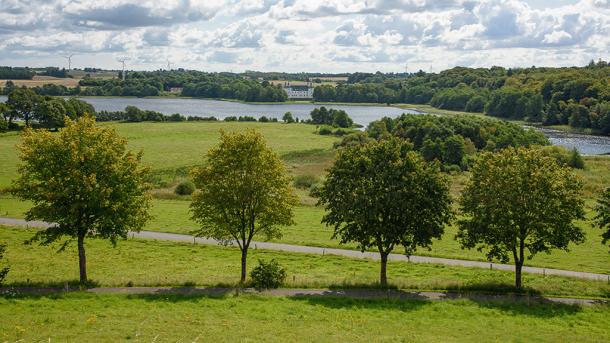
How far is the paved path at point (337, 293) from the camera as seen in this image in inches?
1232

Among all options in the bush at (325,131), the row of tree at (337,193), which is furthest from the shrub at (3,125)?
the row of tree at (337,193)

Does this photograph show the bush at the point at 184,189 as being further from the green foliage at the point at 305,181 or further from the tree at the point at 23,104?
the tree at the point at 23,104

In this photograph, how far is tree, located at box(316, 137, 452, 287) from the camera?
33375mm

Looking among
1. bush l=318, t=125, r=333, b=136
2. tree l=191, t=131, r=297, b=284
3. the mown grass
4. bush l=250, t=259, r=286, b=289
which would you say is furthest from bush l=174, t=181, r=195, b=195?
bush l=318, t=125, r=333, b=136

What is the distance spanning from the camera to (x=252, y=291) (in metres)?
32.2

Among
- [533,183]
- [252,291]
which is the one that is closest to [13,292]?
[252,291]

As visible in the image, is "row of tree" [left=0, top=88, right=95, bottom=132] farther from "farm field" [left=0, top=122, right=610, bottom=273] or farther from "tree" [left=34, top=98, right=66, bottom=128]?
"farm field" [left=0, top=122, right=610, bottom=273]

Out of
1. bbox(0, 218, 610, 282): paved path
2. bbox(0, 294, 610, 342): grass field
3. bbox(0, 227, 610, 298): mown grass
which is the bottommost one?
bbox(0, 218, 610, 282): paved path

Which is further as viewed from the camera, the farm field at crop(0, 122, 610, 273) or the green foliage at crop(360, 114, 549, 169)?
the green foliage at crop(360, 114, 549, 169)

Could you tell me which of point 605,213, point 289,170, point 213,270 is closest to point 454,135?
point 289,170

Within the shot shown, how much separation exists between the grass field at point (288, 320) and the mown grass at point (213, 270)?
3152mm

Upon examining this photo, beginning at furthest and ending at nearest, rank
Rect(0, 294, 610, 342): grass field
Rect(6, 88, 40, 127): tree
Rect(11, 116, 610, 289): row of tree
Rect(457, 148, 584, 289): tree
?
Rect(6, 88, 40, 127): tree < Rect(457, 148, 584, 289): tree < Rect(11, 116, 610, 289): row of tree < Rect(0, 294, 610, 342): grass field

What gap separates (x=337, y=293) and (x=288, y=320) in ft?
19.2

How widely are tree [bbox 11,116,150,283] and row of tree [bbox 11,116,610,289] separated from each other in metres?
0.06
